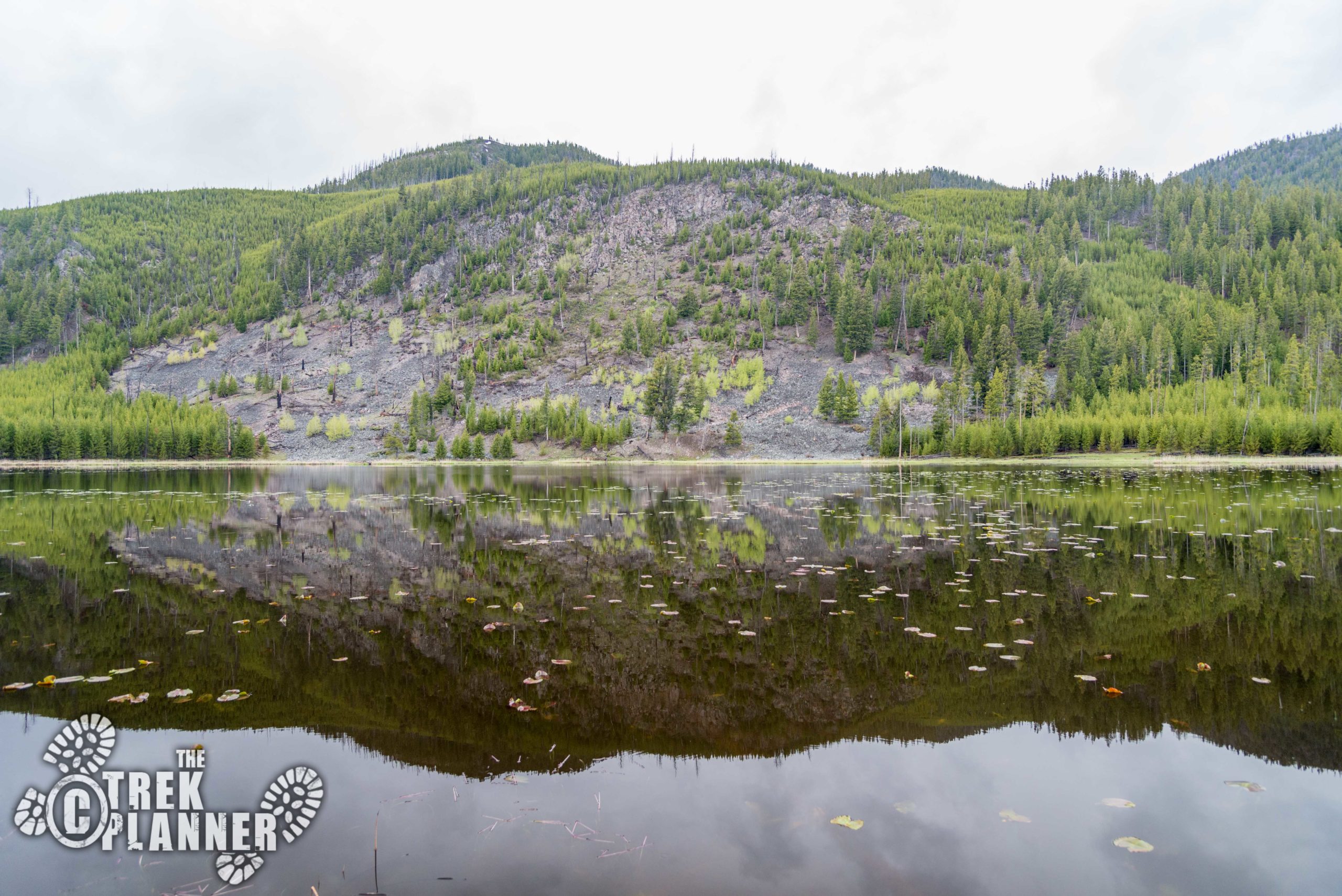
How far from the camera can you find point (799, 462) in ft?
308

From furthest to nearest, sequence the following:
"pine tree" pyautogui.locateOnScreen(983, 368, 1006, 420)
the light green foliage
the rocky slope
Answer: the light green foliage
the rocky slope
"pine tree" pyautogui.locateOnScreen(983, 368, 1006, 420)

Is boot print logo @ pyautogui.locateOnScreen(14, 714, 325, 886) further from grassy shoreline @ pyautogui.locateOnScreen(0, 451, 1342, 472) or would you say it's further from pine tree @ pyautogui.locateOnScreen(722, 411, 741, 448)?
pine tree @ pyautogui.locateOnScreen(722, 411, 741, 448)

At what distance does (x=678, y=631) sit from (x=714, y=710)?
105 inches

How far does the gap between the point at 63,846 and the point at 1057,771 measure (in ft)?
25.8

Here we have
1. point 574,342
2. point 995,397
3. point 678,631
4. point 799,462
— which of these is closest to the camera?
point 678,631

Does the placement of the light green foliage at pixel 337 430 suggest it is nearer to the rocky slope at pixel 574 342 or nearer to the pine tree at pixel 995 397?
the rocky slope at pixel 574 342

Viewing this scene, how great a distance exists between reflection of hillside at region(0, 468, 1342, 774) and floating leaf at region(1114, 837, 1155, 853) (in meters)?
1.81

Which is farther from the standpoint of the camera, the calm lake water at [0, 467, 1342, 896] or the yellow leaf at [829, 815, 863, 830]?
the yellow leaf at [829, 815, 863, 830]

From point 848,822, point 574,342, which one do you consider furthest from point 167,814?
point 574,342

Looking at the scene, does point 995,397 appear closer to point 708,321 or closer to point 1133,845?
point 708,321

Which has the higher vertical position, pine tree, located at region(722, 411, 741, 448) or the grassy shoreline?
pine tree, located at region(722, 411, 741, 448)

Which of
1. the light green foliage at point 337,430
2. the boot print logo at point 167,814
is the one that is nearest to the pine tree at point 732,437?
the light green foliage at point 337,430

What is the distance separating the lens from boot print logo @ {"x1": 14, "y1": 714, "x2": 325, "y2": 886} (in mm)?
4848

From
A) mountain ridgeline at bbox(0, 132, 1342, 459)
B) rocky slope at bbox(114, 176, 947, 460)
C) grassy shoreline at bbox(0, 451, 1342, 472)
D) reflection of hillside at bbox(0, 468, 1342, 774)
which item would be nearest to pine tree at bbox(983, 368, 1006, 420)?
mountain ridgeline at bbox(0, 132, 1342, 459)
